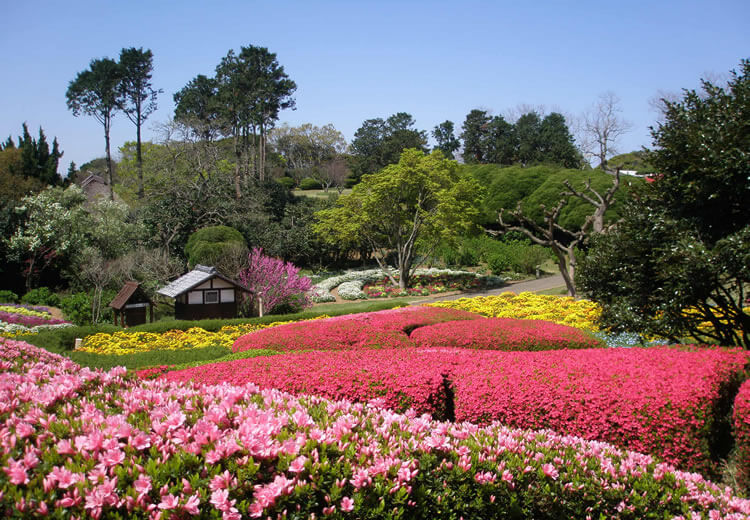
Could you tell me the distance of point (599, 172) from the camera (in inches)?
1380

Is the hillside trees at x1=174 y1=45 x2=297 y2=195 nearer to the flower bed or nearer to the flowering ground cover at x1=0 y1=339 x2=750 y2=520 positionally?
the flower bed

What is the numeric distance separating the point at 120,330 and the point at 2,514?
1283cm

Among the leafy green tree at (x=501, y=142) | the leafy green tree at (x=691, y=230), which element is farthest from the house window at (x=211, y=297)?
the leafy green tree at (x=501, y=142)

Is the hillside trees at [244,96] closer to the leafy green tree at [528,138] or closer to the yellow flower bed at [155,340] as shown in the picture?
the yellow flower bed at [155,340]

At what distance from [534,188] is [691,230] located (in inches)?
1197

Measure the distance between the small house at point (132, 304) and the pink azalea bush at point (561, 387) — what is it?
435 inches

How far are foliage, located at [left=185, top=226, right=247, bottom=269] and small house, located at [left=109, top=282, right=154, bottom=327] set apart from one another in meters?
6.19

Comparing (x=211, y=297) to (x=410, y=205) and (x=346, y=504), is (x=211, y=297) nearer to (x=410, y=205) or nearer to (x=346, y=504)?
(x=410, y=205)

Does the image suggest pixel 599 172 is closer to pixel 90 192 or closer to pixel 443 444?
pixel 443 444

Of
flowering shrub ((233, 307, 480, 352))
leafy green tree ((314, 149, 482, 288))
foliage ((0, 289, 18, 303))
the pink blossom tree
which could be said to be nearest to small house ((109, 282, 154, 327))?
the pink blossom tree

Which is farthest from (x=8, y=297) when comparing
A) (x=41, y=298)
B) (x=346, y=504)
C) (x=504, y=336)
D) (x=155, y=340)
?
(x=346, y=504)

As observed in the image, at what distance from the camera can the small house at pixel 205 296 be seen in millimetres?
16938

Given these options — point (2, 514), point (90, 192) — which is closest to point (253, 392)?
point (2, 514)

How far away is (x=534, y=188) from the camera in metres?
36.8
